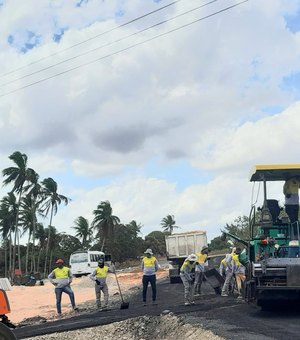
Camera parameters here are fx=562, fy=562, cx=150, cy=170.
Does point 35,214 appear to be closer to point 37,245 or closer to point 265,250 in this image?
point 37,245

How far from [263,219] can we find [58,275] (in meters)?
6.84

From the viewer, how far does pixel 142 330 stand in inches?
423

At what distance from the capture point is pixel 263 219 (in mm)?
11250

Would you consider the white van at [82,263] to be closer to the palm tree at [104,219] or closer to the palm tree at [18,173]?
the palm tree at [18,173]

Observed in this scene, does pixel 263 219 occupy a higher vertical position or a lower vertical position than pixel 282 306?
higher

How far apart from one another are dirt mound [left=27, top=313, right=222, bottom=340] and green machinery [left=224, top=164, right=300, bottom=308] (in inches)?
61.3

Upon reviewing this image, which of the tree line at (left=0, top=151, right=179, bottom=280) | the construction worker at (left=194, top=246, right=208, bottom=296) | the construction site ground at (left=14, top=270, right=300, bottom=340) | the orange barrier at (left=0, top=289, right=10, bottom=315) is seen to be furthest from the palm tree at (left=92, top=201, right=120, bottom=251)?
the orange barrier at (left=0, top=289, right=10, bottom=315)

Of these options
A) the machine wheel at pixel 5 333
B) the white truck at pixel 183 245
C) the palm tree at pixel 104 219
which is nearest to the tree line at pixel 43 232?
the palm tree at pixel 104 219

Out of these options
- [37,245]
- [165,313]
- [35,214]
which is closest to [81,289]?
[165,313]

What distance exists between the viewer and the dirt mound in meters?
10.1

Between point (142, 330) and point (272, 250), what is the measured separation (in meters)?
3.01

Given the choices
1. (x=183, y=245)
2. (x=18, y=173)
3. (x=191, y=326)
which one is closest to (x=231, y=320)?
(x=191, y=326)

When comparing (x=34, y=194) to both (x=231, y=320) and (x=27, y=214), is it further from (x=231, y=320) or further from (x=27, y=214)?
(x=231, y=320)

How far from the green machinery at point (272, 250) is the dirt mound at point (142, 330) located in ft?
5.11
